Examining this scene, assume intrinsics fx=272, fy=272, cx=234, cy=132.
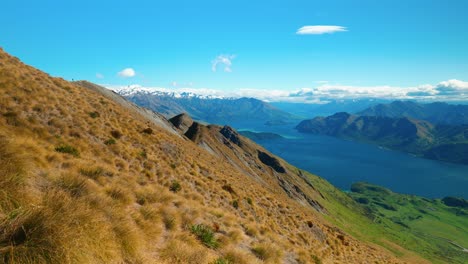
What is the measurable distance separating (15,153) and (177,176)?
13.4 meters

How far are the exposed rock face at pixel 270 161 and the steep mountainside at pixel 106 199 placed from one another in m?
127

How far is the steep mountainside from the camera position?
620cm

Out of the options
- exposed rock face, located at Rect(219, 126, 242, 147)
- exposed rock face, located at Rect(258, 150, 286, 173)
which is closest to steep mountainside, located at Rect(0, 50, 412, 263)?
exposed rock face, located at Rect(258, 150, 286, 173)

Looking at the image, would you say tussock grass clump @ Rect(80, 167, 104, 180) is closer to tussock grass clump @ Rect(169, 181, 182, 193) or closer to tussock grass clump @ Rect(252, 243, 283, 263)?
tussock grass clump @ Rect(169, 181, 182, 193)

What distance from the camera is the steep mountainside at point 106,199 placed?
6.20m

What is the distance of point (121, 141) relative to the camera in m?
23.0

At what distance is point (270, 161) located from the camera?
530 ft

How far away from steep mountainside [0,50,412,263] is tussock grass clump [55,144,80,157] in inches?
2.4

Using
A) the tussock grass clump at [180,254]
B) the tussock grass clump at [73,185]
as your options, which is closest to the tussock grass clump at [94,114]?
the tussock grass clump at [73,185]

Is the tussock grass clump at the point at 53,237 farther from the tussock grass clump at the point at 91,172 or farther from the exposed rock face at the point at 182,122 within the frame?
the exposed rock face at the point at 182,122

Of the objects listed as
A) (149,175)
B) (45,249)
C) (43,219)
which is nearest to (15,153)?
(43,219)

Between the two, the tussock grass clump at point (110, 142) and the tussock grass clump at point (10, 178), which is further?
the tussock grass clump at point (110, 142)

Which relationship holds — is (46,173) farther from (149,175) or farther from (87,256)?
(149,175)

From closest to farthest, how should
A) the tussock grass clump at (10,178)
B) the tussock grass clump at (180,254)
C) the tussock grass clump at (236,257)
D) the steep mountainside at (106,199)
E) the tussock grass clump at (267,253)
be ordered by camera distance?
the steep mountainside at (106,199) → the tussock grass clump at (10,178) → the tussock grass clump at (180,254) → the tussock grass clump at (236,257) → the tussock grass clump at (267,253)
